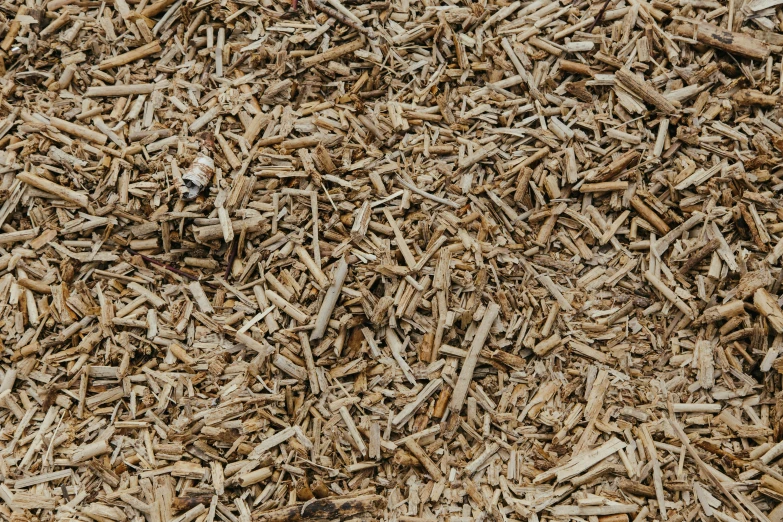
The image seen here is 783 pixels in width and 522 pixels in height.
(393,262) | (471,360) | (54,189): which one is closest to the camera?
(471,360)

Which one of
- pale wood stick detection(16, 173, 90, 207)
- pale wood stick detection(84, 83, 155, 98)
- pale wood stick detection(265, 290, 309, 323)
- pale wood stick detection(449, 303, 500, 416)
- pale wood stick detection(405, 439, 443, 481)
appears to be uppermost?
pale wood stick detection(84, 83, 155, 98)

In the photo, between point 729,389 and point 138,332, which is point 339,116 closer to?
point 138,332

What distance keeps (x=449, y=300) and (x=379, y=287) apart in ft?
1.14

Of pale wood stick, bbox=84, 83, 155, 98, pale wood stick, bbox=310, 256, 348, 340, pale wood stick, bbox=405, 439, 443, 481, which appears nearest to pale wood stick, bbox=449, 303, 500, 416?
pale wood stick, bbox=405, 439, 443, 481

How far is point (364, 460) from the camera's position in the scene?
2.78m

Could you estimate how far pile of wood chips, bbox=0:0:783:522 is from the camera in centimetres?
276

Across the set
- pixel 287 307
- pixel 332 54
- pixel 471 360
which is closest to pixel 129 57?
pixel 332 54

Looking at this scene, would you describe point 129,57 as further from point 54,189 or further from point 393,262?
point 393,262

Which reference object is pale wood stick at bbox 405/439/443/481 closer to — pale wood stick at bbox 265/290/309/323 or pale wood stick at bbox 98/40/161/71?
pale wood stick at bbox 265/290/309/323

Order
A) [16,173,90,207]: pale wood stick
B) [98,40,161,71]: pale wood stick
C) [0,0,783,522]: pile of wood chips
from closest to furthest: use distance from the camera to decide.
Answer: [0,0,783,522]: pile of wood chips < [16,173,90,207]: pale wood stick < [98,40,161,71]: pale wood stick

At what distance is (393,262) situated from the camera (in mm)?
3002

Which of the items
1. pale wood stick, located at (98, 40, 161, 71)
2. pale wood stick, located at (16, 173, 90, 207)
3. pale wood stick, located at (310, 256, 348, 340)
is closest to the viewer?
pale wood stick, located at (310, 256, 348, 340)

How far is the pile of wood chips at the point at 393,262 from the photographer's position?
2756 mm

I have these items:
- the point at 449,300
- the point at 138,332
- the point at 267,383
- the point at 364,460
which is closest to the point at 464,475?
the point at 364,460
